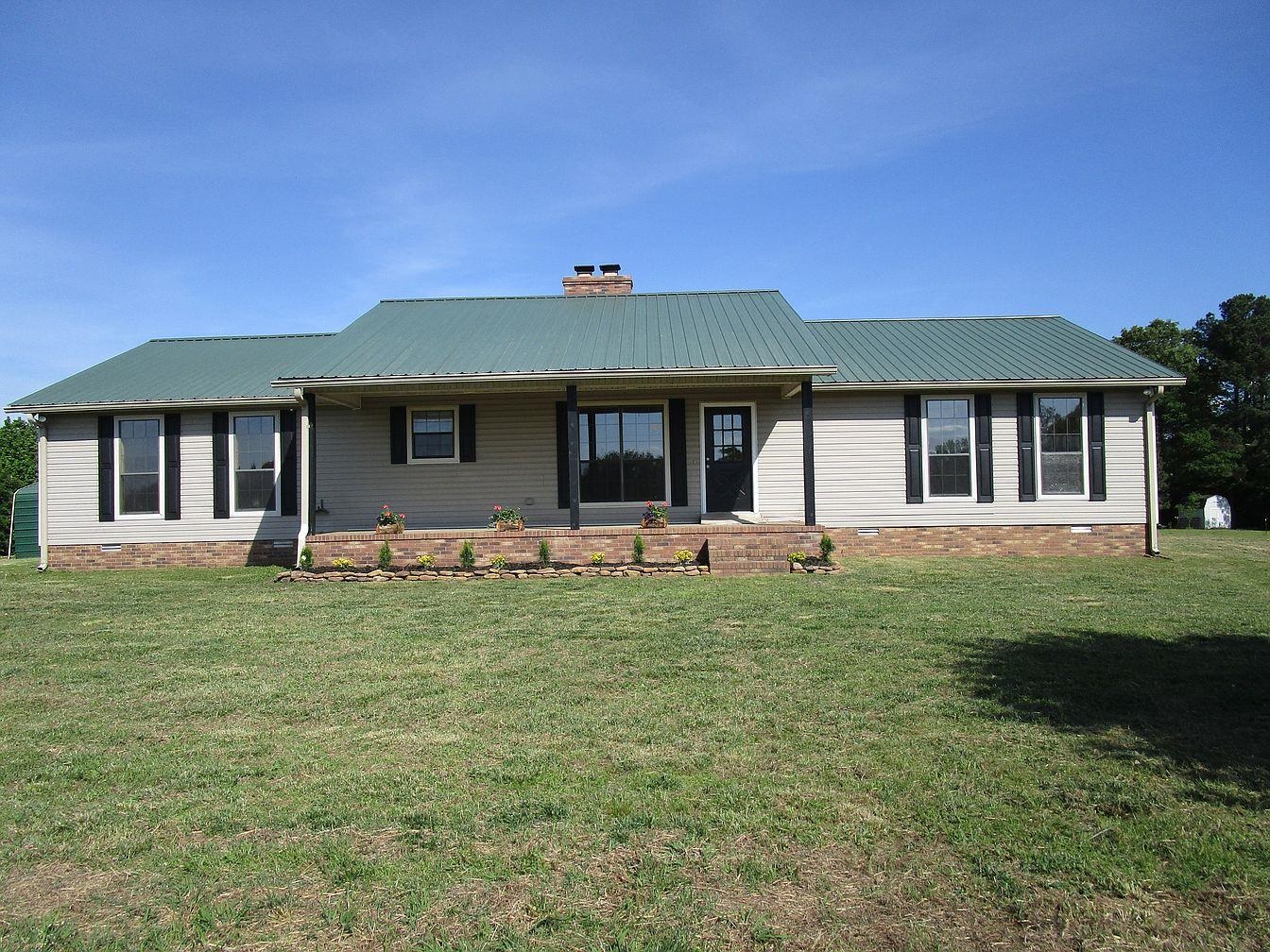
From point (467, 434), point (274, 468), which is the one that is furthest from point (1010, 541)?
point (274, 468)

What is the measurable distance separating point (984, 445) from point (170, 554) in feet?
46.9

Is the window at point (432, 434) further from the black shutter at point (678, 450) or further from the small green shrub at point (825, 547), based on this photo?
the small green shrub at point (825, 547)

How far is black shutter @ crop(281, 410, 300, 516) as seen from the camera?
14.4m

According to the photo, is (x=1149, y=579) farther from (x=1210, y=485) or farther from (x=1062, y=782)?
(x=1210, y=485)

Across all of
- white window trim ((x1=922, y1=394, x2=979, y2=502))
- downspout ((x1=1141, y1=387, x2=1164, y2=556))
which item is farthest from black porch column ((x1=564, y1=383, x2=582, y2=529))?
downspout ((x1=1141, y1=387, x2=1164, y2=556))

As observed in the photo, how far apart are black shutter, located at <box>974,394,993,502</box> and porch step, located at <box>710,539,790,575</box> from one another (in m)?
4.59

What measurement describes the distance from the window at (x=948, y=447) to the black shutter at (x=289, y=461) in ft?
36.1

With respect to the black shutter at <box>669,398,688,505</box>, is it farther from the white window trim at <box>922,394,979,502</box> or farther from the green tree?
the green tree

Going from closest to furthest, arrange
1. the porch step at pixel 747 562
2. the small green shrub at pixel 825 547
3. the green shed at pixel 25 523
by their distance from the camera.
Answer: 1. the porch step at pixel 747 562
2. the small green shrub at pixel 825 547
3. the green shed at pixel 25 523

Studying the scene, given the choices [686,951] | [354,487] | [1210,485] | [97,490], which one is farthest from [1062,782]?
[1210,485]

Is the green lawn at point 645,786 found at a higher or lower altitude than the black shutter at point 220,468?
lower

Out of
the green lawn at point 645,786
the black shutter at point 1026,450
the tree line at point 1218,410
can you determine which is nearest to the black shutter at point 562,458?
the green lawn at point 645,786

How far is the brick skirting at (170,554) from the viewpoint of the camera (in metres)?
14.4

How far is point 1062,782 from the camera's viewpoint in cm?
372
